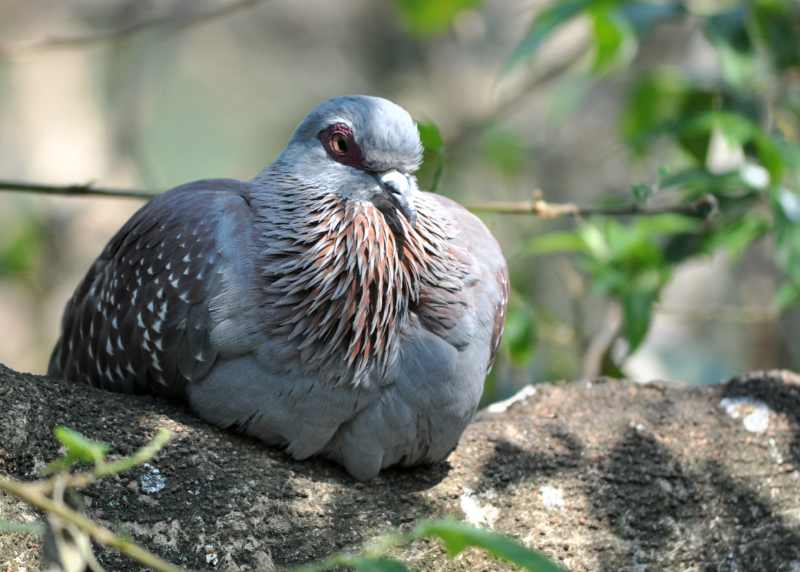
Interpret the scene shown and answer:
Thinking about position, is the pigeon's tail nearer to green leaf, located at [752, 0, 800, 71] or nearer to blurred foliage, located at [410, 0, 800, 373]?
blurred foliage, located at [410, 0, 800, 373]

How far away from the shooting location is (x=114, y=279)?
13.2 feet

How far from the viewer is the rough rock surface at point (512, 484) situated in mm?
3197

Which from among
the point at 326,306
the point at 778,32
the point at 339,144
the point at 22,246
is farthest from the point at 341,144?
the point at 22,246

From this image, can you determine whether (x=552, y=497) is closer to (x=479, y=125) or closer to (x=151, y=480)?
(x=151, y=480)

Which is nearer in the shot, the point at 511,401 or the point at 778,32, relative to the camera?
the point at 511,401

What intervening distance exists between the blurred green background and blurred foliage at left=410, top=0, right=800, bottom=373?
0.06 ft

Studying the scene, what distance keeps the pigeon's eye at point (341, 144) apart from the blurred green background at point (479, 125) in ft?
6.02

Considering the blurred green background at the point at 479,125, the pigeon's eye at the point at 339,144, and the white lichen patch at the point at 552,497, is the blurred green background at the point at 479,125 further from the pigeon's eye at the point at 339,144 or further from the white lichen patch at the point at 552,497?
the pigeon's eye at the point at 339,144

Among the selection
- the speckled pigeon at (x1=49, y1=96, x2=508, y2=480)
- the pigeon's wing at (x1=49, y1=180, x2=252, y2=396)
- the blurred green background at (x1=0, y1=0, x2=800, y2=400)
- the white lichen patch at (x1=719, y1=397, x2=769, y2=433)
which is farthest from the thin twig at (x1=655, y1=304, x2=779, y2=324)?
the pigeon's wing at (x1=49, y1=180, x2=252, y2=396)

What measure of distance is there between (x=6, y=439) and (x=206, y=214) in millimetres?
1056

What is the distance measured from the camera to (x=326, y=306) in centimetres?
366

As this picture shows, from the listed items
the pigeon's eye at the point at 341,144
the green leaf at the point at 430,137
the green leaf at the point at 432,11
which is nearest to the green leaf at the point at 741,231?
the green leaf at the point at 430,137

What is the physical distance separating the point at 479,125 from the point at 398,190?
727 cm

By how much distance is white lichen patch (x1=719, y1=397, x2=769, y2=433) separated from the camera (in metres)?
4.05
